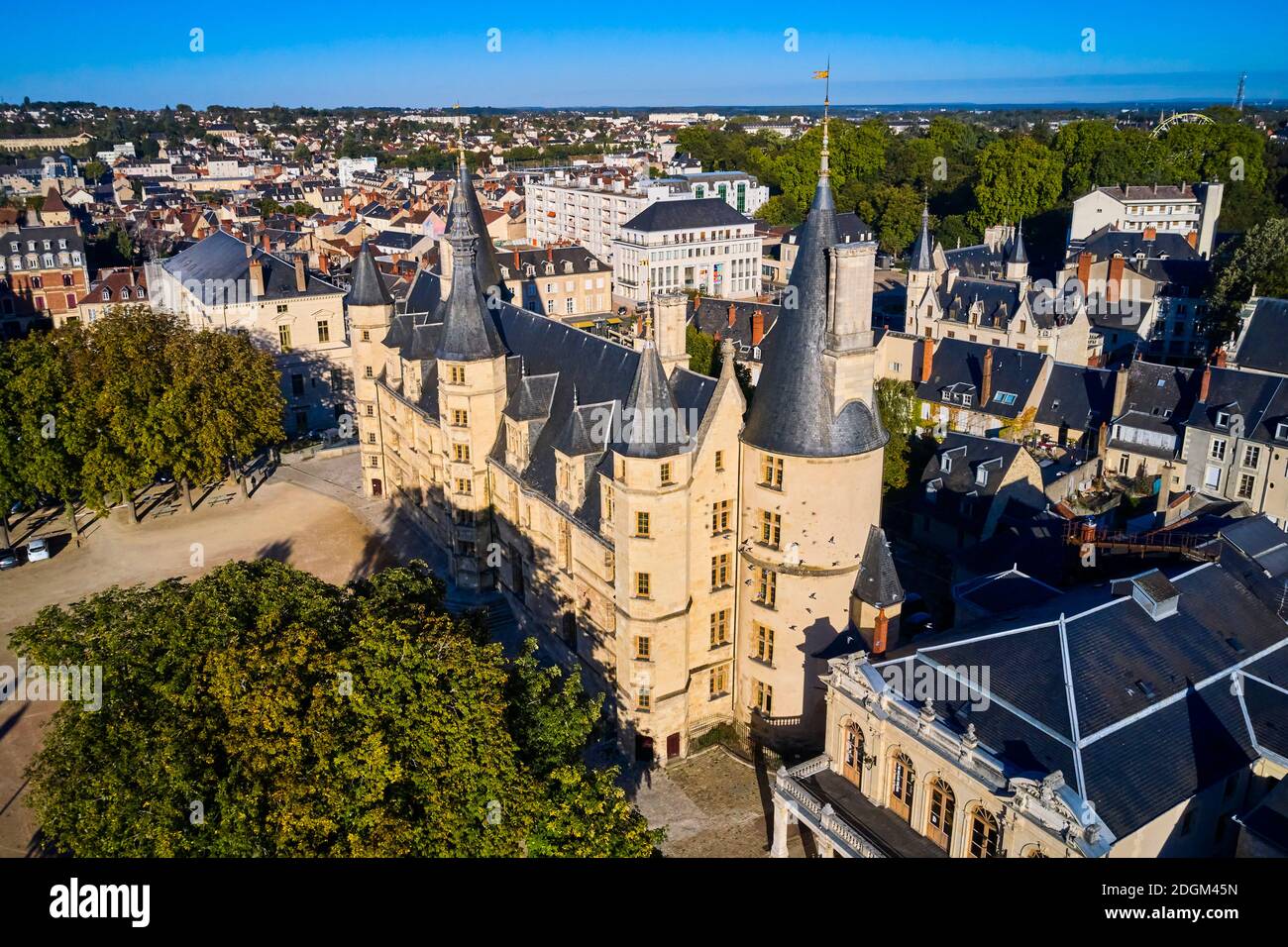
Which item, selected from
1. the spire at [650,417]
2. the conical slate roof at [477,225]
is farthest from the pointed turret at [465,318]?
the spire at [650,417]

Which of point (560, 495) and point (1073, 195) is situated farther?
point (1073, 195)

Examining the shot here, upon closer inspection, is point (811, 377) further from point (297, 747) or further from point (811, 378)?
point (297, 747)

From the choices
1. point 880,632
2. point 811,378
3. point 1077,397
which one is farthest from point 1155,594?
point 1077,397
